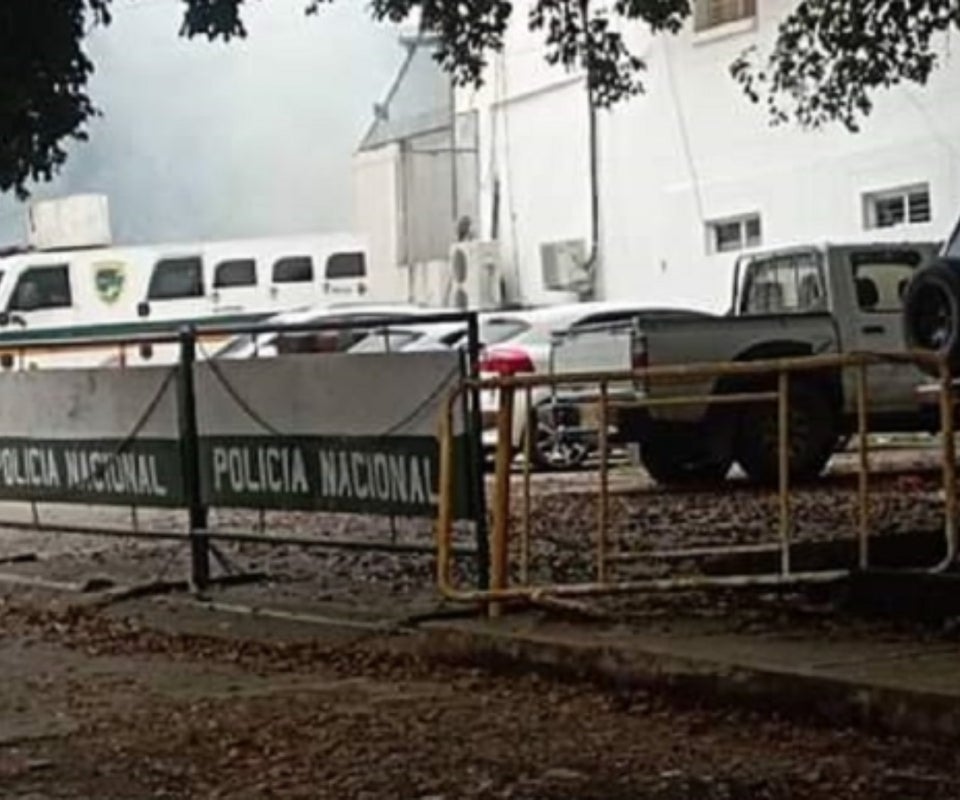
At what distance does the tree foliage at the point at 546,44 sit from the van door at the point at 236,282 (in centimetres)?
1177

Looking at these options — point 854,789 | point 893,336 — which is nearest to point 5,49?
point 854,789

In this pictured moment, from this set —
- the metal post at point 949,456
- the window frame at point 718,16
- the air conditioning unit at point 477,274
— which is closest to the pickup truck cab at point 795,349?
the metal post at point 949,456

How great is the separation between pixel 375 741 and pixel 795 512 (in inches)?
328

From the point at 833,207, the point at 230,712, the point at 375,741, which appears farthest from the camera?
the point at 833,207

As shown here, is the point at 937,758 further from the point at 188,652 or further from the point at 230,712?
the point at 188,652

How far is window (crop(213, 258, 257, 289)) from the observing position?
3675 centimetres

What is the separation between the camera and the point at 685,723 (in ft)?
29.5

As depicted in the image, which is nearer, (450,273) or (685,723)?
(685,723)

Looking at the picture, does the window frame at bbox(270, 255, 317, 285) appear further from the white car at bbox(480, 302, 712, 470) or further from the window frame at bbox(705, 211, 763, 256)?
the white car at bbox(480, 302, 712, 470)

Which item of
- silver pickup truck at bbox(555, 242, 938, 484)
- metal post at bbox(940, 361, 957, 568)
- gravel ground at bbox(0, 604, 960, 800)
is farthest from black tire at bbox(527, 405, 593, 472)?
metal post at bbox(940, 361, 957, 568)

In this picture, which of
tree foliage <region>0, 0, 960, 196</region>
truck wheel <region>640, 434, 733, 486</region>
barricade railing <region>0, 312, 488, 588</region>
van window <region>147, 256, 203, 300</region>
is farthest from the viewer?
van window <region>147, 256, 203, 300</region>

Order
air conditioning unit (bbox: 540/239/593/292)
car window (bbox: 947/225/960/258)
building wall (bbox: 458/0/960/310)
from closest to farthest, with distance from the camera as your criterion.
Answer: car window (bbox: 947/225/960/258), building wall (bbox: 458/0/960/310), air conditioning unit (bbox: 540/239/593/292)

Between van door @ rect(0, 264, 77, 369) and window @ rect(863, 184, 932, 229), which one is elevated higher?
window @ rect(863, 184, 932, 229)

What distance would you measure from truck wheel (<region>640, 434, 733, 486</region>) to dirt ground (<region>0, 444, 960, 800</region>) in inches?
203
